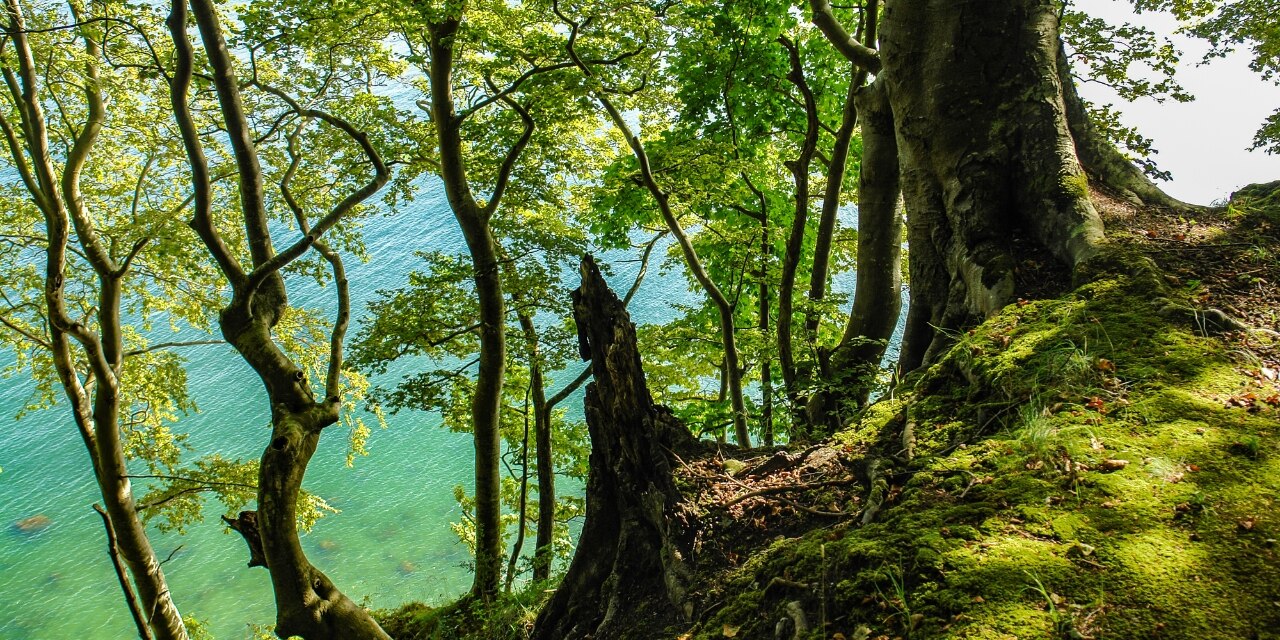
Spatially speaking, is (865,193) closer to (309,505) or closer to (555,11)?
(555,11)

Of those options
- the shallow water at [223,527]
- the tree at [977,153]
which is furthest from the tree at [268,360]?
the shallow water at [223,527]

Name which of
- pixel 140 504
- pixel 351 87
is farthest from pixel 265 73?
pixel 140 504

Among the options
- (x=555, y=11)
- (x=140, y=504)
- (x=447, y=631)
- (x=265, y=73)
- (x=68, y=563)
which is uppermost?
(x=265, y=73)

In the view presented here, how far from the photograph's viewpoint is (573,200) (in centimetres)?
1372

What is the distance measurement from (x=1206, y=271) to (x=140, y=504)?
43.1 ft

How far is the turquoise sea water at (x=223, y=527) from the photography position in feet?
74.8

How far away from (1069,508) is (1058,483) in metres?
0.13

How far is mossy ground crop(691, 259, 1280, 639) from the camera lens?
1.50 meters

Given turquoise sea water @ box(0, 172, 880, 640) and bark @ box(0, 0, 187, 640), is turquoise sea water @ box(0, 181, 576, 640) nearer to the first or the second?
turquoise sea water @ box(0, 172, 880, 640)

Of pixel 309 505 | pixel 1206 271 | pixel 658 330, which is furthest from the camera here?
pixel 309 505

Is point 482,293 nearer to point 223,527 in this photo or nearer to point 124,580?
point 124,580

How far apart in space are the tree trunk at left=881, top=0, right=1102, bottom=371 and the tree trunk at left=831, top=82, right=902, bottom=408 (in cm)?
142

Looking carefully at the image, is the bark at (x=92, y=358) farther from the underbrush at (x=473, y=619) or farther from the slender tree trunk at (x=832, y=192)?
the slender tree trunk at (x=832, y=192)

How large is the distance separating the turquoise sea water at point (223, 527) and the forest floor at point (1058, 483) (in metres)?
21.9
